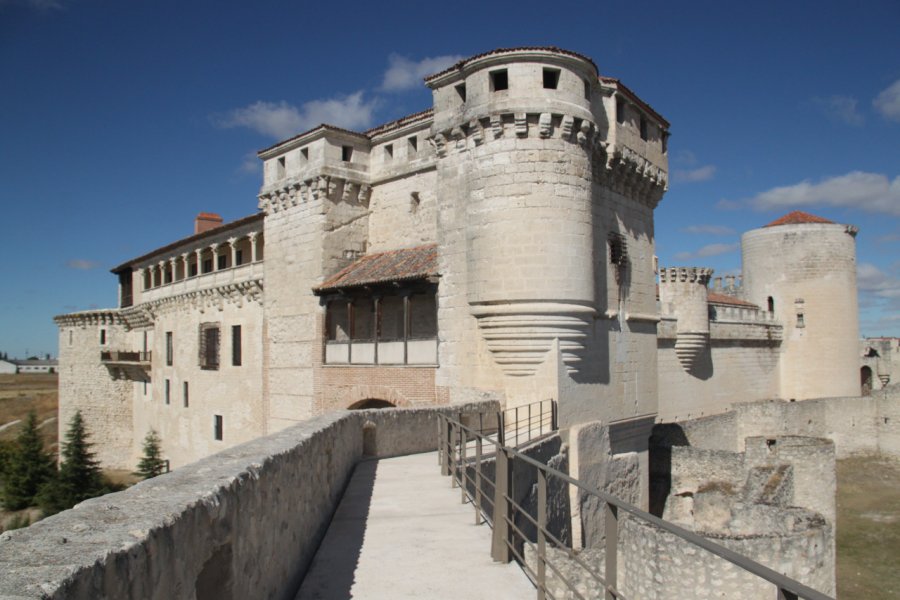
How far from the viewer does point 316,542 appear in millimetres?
6328

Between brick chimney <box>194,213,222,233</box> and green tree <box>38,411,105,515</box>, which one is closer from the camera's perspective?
green tree <box>38,411,105,515</box>

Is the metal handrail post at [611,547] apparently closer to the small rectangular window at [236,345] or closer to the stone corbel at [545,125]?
the stone corbel at [545,125]

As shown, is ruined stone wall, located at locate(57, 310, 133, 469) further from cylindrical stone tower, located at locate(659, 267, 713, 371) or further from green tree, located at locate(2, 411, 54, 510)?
cylindrical stone tower, located at locate(659, 267, 713, 371)

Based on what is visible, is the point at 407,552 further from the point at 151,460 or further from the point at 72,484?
the point at 72,484

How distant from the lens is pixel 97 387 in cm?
3688

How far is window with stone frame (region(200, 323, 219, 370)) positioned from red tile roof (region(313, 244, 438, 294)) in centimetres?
815

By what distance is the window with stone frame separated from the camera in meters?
26.2

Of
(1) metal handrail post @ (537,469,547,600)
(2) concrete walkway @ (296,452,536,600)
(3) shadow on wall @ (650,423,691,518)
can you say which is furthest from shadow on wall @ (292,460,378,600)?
(3) shadow on wall @ (650,423,691,518)

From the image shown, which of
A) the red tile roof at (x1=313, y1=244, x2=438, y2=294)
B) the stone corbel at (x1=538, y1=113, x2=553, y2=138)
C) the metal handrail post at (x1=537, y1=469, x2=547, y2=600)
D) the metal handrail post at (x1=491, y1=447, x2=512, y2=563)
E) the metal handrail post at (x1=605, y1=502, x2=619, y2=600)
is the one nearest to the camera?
the metal handrail post at (x1=605, y1=502, x2=619, y2=600)

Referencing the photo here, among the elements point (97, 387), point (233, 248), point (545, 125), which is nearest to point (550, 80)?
point (545, 125)

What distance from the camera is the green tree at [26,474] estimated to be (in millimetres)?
30484

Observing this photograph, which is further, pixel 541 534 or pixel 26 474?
pixel 26 474

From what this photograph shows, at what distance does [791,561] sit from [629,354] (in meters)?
7.42

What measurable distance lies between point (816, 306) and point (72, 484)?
36503 mm
